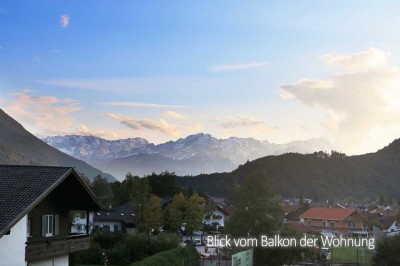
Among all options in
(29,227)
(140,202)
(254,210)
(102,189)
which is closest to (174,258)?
(29,227)

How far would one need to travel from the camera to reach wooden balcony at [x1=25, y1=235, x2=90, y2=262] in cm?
2211

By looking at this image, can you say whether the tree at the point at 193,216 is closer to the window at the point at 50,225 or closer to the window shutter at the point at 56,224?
the window shutter at the point at 56,224

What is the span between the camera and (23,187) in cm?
2167

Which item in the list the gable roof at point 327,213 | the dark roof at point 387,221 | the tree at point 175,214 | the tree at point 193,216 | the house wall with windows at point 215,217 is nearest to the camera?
the tree at point 193,216

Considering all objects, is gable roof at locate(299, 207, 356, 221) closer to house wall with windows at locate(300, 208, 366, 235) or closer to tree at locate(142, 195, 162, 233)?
house wall with windows at locate(300, 208, 366, 235)

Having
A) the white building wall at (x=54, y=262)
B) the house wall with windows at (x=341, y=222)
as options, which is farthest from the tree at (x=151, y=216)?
the house wall with windows at (x=341, y=222)

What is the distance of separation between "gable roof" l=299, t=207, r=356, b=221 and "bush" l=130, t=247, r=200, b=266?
74207 millimetres

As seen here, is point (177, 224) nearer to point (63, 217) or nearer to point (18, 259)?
point (63, 217)

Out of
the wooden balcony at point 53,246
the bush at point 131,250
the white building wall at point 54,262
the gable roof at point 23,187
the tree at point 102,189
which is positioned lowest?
the bush at point 131,250

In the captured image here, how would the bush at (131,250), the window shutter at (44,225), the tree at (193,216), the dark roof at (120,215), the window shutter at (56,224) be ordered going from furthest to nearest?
the dark roof at (120,215)
the tree at (193,216)
the bush at (131,250)
the window shutter at (56,224)
the window shutter at (44,225)

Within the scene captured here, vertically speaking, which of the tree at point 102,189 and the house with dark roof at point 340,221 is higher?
the tree at point 102,189

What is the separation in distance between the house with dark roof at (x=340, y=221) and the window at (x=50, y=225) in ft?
292

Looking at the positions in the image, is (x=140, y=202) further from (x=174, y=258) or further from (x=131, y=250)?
(x=174, y=258)

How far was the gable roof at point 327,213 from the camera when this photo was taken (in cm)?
11338
